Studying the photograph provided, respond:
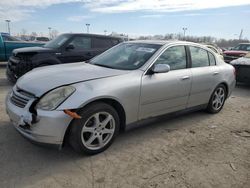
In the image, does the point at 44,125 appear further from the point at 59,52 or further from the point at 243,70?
the point at 243,70

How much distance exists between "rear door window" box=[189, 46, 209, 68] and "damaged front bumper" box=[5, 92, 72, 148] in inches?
113

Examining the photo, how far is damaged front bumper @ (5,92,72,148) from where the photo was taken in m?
3.00

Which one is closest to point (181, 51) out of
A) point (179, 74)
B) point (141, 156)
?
point (179, 74)

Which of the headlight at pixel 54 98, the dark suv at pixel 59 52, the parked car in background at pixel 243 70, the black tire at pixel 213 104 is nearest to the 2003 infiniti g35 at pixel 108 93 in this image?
the headlight at pixel 54 98

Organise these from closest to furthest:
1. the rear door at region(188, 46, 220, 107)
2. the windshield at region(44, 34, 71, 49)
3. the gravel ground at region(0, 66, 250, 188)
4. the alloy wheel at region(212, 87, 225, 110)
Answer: the gravel ground at region(0, 66, 250, 188) < the rear door at region(188, 46, 220, 107) < the alloy wheel at region(212, 87, 225, 110) < the windshield at region(44, 34, 71, 49)

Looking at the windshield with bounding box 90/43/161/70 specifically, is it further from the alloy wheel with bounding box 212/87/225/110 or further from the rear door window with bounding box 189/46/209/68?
the alloy wheel with bounding box 212/87/225/110

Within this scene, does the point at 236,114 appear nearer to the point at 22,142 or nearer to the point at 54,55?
the point at 22,142

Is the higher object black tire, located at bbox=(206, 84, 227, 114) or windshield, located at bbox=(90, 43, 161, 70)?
→ windshield, located at bbox=(90, 43, 161, 70)

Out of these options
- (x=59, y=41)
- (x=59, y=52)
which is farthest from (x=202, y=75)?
(x=59, y=41)

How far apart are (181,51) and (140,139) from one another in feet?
6.06

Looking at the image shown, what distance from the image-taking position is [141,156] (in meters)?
3.50

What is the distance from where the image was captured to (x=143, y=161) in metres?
3.36

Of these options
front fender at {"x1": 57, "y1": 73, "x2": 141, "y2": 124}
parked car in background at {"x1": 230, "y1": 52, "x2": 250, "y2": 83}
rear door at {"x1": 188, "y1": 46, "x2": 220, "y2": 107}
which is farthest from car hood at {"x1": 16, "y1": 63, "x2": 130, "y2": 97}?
parked car in background at {"x1": 230, "y1": 52, "x2": 250, "y2": 83}

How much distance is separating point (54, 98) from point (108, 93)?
0.72 metres
